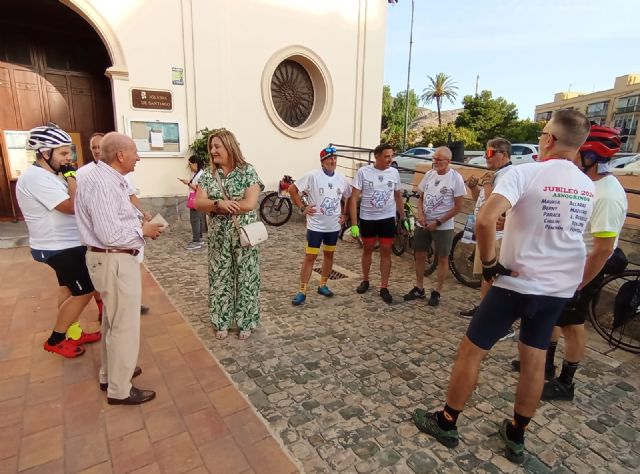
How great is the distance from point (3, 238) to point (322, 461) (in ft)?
22.2

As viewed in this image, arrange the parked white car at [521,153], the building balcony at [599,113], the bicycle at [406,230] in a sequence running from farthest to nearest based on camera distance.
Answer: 1. the building balcony at [599,113]
2. the parked white car at [521,153]
3. the bicycle at [406,230]

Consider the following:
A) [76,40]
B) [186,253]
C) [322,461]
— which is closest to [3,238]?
[186,253]

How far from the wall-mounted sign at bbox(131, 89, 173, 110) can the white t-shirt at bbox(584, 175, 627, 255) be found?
7374mm

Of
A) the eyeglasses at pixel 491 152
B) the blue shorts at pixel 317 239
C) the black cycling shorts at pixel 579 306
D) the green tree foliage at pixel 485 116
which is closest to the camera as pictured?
the black cycling shorts at pixel 579 306

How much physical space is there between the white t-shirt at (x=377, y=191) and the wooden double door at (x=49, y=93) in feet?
21.1

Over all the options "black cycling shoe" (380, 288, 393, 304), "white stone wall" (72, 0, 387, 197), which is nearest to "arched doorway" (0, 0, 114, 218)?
"white stone wall" (72, 0, 387, 197)

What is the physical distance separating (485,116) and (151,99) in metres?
30.9

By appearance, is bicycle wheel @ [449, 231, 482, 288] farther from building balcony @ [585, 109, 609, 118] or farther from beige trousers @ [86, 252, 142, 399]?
building balcony @ [585, 109, 609, 118]

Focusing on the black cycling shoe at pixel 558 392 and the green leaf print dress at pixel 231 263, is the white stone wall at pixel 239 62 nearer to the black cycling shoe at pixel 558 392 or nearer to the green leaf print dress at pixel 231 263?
the green leaf print dress at pixel 231 263

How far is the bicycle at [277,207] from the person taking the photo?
8.52 metres

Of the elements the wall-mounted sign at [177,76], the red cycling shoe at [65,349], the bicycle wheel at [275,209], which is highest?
the wall-mounted sign at [177,76]

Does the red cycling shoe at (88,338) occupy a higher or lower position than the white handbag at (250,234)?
lower

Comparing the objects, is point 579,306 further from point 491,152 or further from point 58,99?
point 58,99

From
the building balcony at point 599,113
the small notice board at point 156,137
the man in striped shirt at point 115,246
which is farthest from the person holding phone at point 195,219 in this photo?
the building balcony at point 599,113
